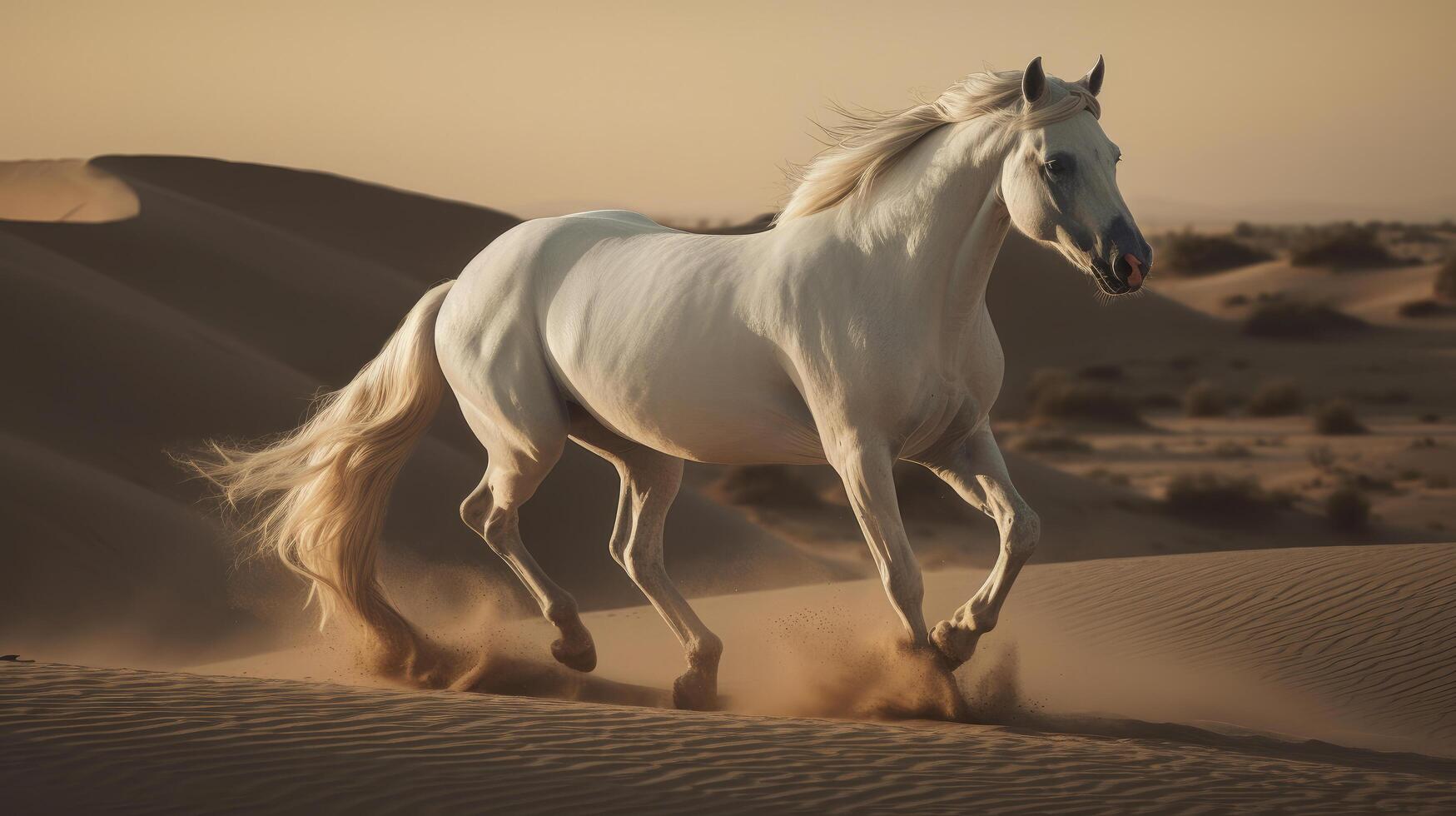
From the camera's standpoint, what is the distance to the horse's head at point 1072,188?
5.36m

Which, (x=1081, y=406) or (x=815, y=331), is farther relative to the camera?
(x=1081, y=406)

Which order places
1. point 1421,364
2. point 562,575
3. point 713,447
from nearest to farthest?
point 713,447 → point 562,575 → point 1421,364

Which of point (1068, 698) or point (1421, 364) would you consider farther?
point (1421, 364)

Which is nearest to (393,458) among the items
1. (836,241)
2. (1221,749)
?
(836,241)

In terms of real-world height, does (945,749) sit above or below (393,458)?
below

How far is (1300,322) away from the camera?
5100cm

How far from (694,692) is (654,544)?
787 mm

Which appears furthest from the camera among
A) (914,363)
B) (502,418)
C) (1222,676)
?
(1222,676)

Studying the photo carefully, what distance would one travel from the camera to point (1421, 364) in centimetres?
4488

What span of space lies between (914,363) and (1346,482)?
95.0 ft

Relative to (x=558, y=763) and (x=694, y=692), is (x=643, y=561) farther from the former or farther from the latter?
(x=558, y=763)

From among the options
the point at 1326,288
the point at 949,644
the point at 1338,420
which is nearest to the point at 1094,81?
the point at 949,644

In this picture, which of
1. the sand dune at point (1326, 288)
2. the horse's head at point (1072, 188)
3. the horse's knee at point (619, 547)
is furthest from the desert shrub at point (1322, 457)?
the horse's head at point (1072, 188)

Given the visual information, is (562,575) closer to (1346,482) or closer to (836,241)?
(836,241)
